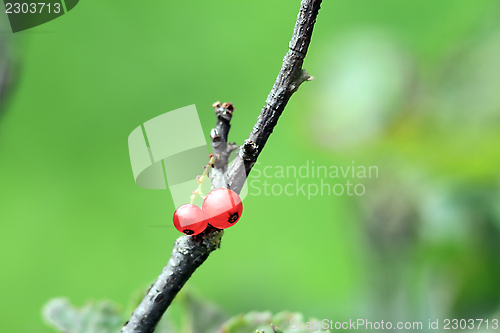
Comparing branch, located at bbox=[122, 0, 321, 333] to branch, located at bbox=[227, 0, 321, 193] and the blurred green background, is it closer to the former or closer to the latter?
branch, located at bbox=[227, 0, 321, 193]

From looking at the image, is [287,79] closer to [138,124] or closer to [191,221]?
[191,221]

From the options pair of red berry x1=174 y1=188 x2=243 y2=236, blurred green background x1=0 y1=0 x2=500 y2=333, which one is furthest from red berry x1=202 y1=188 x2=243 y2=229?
blurred green background x1=0 y1=0 x2=500 y2=333

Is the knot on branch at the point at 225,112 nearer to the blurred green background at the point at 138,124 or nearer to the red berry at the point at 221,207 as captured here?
the red berry at the point at 221,207

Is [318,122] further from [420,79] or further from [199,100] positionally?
[199,100]

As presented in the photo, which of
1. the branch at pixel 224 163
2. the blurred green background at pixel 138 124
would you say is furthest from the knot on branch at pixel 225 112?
the blurred green background at pixel 138 124

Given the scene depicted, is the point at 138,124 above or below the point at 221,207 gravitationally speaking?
above

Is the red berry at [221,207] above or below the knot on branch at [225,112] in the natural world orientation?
below

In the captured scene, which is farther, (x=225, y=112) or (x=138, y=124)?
(x=138, y=124)

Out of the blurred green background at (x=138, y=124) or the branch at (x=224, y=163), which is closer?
the branch at (x=224, y=163)

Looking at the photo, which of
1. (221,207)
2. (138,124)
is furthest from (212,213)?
(138,124)
